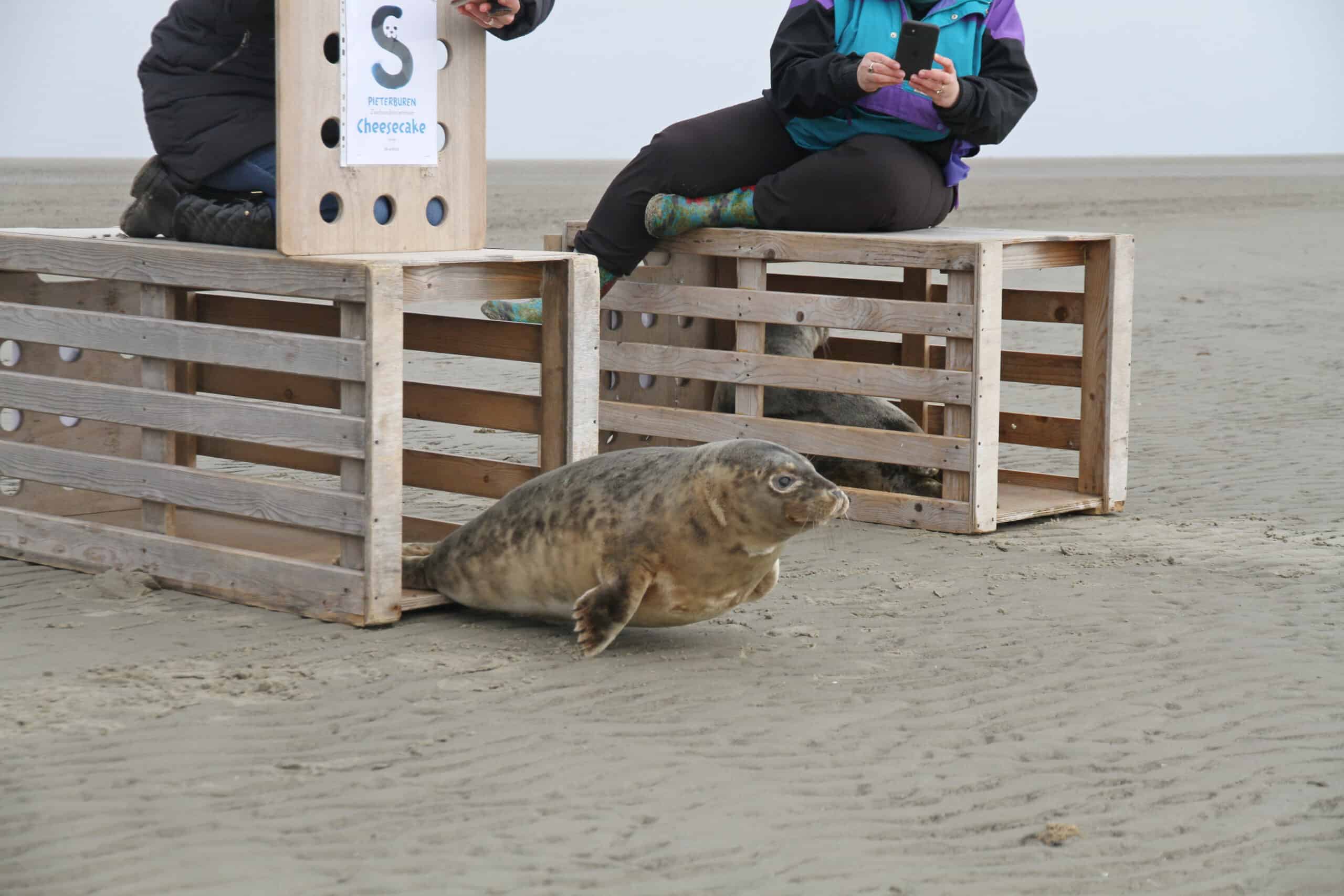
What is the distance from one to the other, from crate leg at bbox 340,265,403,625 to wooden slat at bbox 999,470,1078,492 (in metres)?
3.14

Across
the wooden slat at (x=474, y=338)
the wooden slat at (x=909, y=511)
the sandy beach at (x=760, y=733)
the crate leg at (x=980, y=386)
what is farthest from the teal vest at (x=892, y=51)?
the wooden slat at (x=474, y=338)

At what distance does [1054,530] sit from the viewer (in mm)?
6254

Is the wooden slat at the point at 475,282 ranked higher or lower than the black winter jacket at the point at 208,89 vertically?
lower

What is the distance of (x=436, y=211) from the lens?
17.3 ft

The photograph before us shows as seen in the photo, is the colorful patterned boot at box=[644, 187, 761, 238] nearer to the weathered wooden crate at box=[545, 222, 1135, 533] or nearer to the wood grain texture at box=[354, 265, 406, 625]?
the weathered wooden crate at box=[545, 222, 1135, 533]

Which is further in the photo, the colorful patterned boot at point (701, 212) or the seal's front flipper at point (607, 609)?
the colorful patterned boot at point (701, 212)

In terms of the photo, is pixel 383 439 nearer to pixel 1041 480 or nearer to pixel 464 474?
pixel 464 474

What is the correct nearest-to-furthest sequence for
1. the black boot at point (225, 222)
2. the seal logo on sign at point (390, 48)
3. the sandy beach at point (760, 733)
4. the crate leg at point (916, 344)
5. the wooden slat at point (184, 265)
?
the sandy beach at point (760, 733) → the wooden slat at point (184, 265) → the seal logo on sign at point (390, 48) → the black boot at point (225, 222) → the crate leg at point (916, 344)

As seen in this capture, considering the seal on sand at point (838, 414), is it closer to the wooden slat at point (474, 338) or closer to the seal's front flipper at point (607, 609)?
the wooden slat at point (474, 338)

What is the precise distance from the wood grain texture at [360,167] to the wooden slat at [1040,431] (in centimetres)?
250

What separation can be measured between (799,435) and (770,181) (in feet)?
3.31

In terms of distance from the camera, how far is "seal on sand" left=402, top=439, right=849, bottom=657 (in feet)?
14.0

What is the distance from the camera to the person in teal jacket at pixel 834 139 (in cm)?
638

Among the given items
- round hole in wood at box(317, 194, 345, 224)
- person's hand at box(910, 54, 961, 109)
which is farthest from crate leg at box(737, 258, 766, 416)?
round hole in wood at box(317, 194, 345, 224)
